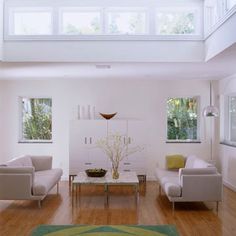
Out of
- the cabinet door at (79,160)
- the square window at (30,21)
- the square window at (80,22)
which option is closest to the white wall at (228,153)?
the cabinet door at (79,160)

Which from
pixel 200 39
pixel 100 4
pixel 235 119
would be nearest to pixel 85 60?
pixel 100 4

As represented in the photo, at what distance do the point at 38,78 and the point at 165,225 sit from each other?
5.10m

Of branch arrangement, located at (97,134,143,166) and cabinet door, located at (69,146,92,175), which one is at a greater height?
branch arrangement, located at (97,134,143,166)

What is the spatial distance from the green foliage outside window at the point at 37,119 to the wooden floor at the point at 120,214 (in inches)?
93.9

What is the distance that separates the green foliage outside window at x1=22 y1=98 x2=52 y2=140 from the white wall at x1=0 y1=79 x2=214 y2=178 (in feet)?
0.91

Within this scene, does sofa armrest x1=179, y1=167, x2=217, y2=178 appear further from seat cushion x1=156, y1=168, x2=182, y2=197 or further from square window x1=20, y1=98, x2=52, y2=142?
square window x1=20, y1=98, x2=52, y2=142

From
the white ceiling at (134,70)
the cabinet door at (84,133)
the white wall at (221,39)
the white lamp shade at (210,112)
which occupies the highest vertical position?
the white wall at (221,39)

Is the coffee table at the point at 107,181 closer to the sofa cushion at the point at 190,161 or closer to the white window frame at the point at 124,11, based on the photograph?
the sofa cushion at the point at 190,161

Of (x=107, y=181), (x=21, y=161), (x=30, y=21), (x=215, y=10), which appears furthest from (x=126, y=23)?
(x=21, y=161)

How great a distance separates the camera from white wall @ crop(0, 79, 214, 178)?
9.13 metres

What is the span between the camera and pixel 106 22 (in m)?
6.25

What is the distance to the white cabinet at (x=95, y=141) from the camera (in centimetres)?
861

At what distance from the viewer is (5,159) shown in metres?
9.17

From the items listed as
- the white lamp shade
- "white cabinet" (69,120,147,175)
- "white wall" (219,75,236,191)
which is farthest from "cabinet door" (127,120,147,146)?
"white wall" (219,75,236,191)
